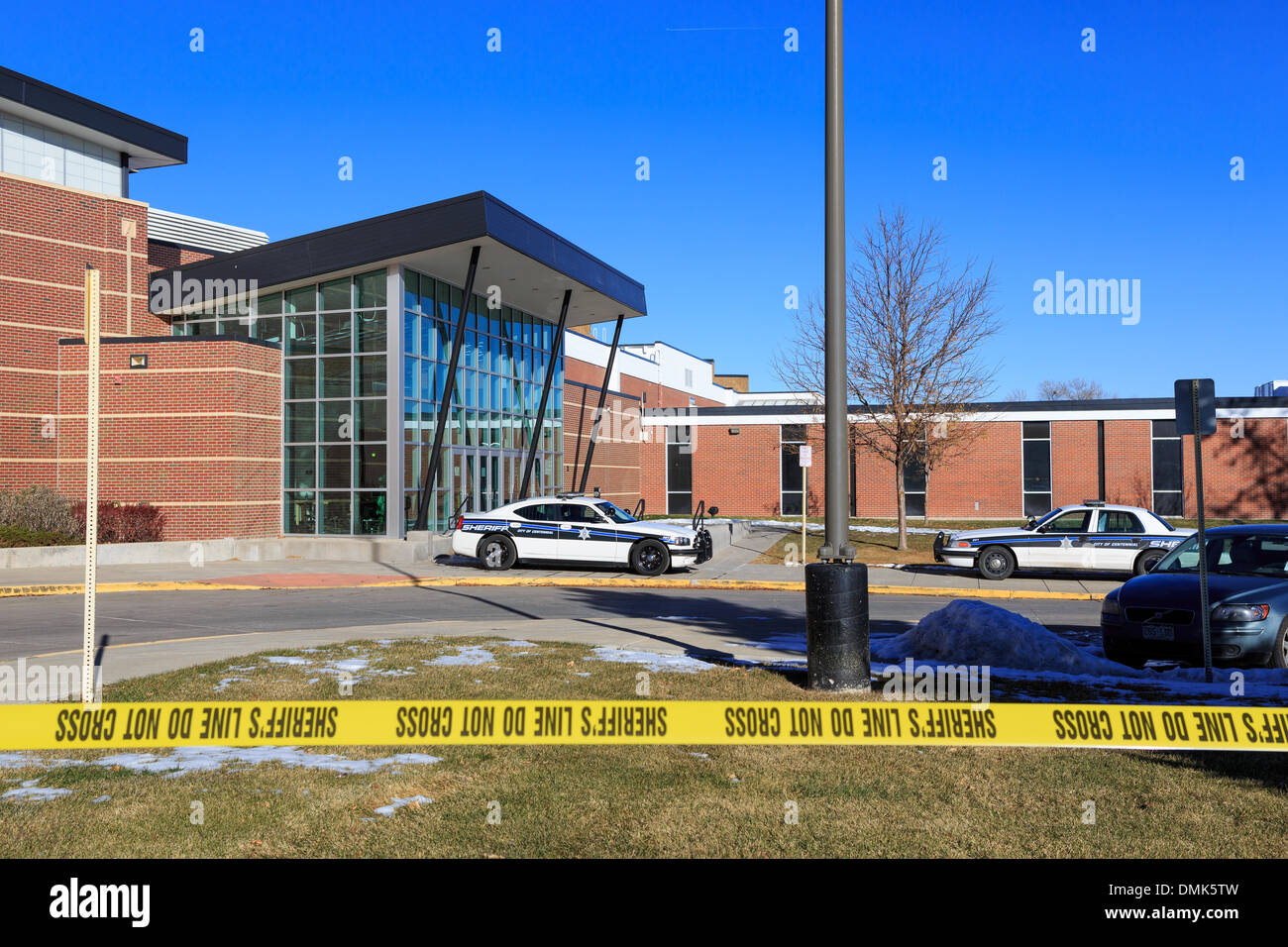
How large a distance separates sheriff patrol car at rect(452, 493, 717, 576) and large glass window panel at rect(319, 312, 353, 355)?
692 cm

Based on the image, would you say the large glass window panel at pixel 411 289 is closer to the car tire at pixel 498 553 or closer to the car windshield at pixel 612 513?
the car tire at pixel 498 553

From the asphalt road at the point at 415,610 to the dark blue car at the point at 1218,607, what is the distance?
7.58 feet

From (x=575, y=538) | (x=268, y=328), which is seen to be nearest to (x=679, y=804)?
(x=575, y=538)

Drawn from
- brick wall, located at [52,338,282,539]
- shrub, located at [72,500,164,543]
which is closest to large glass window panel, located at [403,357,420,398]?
brick wall, located at [52,338,282,539]

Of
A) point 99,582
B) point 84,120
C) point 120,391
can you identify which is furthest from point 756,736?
point 84,120

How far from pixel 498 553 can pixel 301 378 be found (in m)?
8.61

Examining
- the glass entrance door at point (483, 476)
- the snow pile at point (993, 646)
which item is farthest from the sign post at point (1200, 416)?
the glass entrance door at point (483, 476)

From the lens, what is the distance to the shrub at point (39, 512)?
21.4 metres

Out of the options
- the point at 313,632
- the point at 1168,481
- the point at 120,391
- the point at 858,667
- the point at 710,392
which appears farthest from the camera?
the point at 710,392

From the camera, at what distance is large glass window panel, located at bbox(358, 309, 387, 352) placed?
25562mm

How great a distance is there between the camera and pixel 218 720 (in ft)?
22.9

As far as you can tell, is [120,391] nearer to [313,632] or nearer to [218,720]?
[313,632]

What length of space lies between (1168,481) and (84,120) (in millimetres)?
39985
